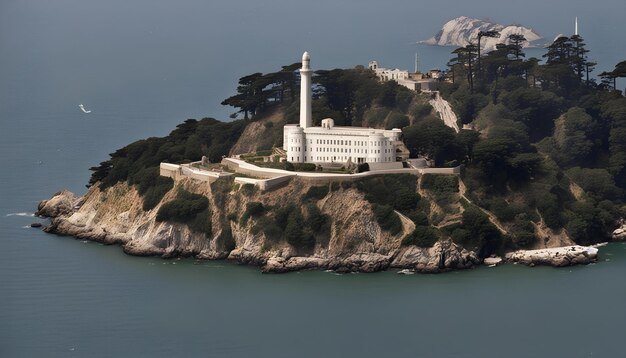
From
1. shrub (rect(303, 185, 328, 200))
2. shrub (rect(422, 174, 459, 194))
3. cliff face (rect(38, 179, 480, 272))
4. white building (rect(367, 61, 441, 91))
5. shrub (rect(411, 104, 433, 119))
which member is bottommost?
cliff face (rect(38, 179, 480, 272))

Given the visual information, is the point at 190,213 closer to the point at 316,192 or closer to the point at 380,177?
the point at 316,192

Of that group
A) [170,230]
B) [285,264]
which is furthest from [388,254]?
[170,230]

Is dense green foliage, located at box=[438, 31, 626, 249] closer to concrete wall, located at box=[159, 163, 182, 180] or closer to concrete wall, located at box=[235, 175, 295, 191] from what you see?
concrete wall, located at box=[235, 175, 295, 191]

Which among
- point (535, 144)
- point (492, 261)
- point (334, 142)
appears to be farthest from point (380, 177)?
point (535, 144)

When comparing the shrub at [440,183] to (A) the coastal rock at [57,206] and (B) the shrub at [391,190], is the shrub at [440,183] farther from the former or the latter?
(A) the coastal rock at [57,206]

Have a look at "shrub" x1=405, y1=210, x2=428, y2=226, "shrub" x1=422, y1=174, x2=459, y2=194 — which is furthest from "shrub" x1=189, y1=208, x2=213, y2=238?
"shrub" x1=422, y1=174, x2=459, y2=194

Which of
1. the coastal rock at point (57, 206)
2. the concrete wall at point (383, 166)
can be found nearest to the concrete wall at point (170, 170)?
the coastal rock at point (57, 206)

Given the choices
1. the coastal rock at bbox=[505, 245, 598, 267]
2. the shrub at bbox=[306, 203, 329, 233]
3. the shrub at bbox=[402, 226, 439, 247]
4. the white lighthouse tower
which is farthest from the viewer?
the white lighthouse tower

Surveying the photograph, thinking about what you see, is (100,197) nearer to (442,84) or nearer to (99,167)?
(99,167)

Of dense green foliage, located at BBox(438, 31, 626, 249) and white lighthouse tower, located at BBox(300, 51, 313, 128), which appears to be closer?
dense green foliage, located at BBox(438, 31, 626, 249)
